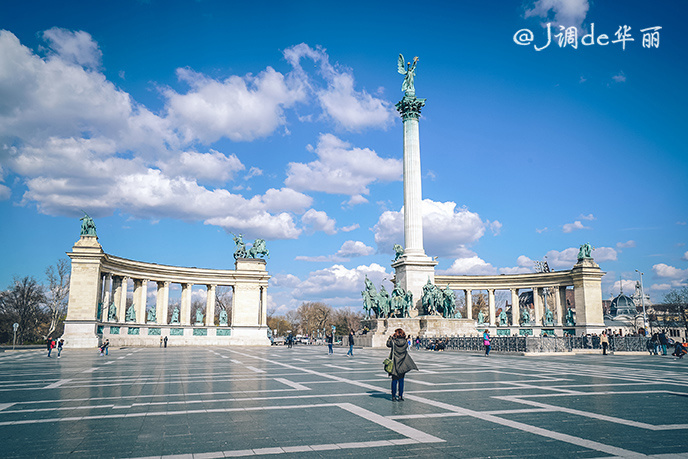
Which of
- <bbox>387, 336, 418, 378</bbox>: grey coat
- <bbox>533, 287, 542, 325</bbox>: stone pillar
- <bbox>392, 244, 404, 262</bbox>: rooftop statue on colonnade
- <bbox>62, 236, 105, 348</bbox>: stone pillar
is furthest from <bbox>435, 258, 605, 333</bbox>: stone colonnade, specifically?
<bbox>387, 336, 418, 378</bbox>: grey coat

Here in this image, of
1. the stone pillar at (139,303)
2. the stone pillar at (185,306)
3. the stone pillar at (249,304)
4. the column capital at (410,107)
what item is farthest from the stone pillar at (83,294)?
the column capital at (410,107)

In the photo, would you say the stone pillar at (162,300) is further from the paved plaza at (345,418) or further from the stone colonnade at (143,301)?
the paved plaza at (345,418)

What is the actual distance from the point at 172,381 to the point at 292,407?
8375mm

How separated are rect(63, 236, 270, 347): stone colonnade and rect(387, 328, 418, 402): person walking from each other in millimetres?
50827

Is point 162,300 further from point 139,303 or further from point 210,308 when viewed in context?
point 210,308

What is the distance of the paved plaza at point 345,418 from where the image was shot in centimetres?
788

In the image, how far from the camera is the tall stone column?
52969mm

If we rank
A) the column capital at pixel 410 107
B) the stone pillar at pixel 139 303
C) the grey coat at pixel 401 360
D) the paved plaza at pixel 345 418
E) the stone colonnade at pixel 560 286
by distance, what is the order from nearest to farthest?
1. the paved plaza at pixel 345 418
2. the grey coat at pixel 401 360
3. the column capital at pixel 410 107
4. the stone pillar at pixel 139 303
5. the stone colonnade at pixel 560 286

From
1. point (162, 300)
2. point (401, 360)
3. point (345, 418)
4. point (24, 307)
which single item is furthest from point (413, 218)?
point (24, 307)

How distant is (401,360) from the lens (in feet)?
41.9

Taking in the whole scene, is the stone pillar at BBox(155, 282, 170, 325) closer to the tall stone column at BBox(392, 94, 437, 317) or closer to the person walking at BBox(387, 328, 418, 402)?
the tall stone column at BBox(392, 94, 437, 317)

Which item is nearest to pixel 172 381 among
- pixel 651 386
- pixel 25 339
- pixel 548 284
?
pixel 651 386

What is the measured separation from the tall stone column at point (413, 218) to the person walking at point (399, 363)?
3920 centimetres

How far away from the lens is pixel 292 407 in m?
12.1
